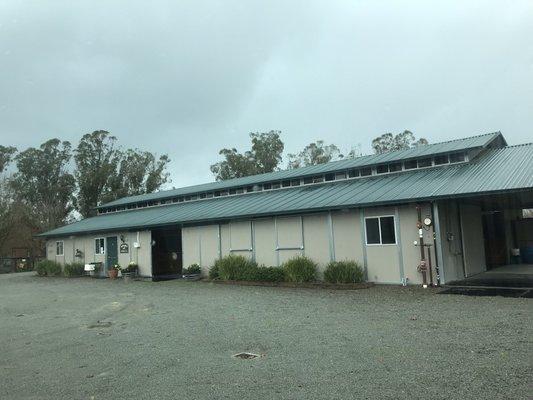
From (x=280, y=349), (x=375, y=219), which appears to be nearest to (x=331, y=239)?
(x=375, y=219)

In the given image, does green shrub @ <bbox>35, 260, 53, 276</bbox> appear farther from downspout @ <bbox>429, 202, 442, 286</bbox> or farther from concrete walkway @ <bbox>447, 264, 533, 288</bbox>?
concrete walkway @ <bbox>447, 264, 533, 288</bbox>

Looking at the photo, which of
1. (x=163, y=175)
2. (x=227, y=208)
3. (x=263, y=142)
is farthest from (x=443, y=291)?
(x=163, y=175)

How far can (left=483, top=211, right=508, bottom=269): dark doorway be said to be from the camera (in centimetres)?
2006

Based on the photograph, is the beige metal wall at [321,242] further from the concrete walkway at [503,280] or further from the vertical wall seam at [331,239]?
the concrete walkway at [503,280]

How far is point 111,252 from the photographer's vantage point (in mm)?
26203

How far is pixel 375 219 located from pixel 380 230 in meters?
0.41

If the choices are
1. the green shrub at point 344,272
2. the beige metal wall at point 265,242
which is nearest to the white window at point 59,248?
the beige metal wall at point 265,242

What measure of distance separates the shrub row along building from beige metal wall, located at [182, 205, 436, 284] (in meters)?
0.04

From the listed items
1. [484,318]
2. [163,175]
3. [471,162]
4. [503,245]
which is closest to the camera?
[484,318]

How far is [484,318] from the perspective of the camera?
8.73 metres

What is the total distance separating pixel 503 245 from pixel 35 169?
182 feet

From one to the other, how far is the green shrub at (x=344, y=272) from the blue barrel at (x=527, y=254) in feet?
32.8

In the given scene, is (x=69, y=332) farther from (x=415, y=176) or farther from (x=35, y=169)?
(x=35, y=169)

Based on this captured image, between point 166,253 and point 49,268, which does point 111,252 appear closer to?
point 166,253
